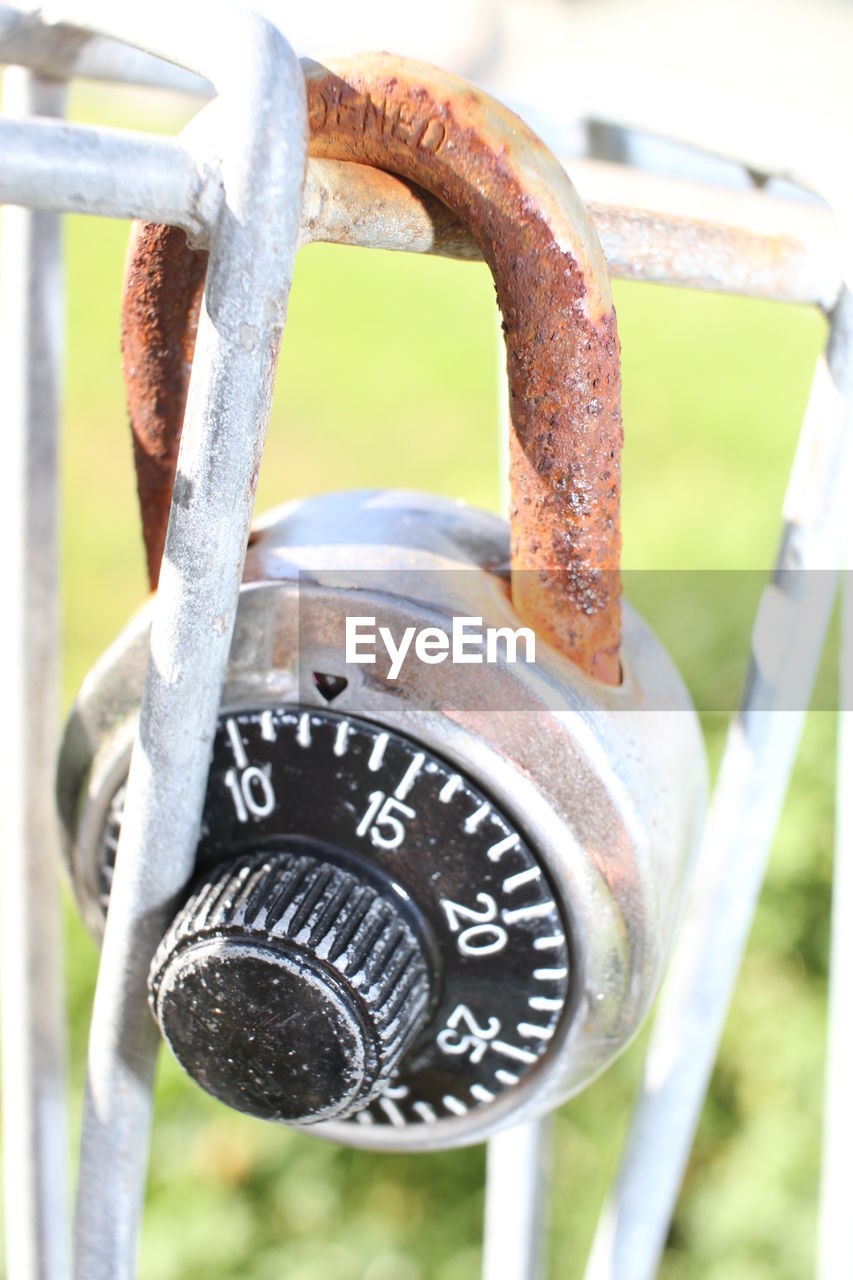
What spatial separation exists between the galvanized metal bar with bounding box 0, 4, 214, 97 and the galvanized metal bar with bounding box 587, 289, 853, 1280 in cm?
40

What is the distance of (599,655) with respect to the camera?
65cm

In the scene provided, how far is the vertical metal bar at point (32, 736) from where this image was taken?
0.81m

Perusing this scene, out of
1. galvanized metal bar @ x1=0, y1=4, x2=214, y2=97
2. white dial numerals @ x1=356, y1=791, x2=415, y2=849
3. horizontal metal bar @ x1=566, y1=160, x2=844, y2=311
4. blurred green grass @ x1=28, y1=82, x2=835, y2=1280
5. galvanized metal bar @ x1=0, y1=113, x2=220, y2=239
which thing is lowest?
blurred green grass @ x1=28, y1=82, x2=835, y2=1280

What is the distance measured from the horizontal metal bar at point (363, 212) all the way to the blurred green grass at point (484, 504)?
1591 millimetres

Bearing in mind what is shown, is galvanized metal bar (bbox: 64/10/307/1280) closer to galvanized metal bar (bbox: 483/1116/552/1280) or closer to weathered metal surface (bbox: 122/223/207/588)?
weathered metal surface (bbox: 122/223/207/588)

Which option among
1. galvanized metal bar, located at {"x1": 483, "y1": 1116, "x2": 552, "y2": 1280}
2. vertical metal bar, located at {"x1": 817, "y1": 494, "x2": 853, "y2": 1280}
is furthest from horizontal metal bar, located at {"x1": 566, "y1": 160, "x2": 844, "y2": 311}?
galvanized metal bar, located at {"x1": 483, "y1": 1116, "x2": 552, "y2": 1280}

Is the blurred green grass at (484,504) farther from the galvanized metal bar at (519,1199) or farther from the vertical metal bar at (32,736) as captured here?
the vertical metal bar at (32,736)

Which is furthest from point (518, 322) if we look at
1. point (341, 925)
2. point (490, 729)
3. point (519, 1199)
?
point (519, 1199)

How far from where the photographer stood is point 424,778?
0.62 meters

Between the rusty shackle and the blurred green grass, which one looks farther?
the blurred green grass

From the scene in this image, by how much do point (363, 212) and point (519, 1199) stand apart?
85 cm

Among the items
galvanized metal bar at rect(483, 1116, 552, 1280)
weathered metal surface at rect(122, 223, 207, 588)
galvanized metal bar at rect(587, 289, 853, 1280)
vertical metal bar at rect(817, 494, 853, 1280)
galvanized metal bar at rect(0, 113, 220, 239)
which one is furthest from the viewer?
galvanized metal bar at rect(483, 1116, 552, 1280)

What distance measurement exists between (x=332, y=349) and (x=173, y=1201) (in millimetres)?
5223

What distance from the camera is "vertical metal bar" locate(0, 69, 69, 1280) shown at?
0.81 meters
